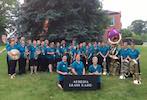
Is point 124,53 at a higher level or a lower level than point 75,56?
higher

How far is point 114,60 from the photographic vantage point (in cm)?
1805

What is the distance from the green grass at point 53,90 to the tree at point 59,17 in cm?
693

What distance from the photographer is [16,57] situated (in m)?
17.5

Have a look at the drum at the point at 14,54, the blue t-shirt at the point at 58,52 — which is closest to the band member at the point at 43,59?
the blue t-shirt at the point at 58,52

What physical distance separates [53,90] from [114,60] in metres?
3.89


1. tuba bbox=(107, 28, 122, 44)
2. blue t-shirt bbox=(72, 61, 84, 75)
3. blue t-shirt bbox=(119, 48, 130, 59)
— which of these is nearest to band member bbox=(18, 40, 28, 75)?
blue t-shirt bbox=(72, 61, 84, 75)

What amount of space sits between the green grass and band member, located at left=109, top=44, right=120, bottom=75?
2.33ft

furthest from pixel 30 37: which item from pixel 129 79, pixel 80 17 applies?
pixel 129 79

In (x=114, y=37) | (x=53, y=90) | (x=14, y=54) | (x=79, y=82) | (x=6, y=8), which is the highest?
(x=6, y=8)

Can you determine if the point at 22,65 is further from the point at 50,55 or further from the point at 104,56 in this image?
the point at 104,56

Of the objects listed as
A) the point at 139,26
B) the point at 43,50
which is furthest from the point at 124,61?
the point at 139,26

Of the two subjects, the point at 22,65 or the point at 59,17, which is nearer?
the point at 22,65

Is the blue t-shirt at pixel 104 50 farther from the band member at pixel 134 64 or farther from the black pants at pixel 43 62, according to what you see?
the black pants at pixel 43 62

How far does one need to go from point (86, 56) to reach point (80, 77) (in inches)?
171
